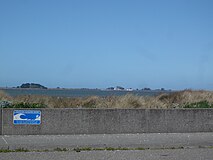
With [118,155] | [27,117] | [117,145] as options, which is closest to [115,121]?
[117,145]

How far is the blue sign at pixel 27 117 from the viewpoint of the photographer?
1286 cm

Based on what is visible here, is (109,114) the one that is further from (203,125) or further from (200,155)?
(200,155)

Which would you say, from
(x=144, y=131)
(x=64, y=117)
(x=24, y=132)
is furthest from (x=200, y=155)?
(x=24, y=132)

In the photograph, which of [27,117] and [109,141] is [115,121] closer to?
[109,141]

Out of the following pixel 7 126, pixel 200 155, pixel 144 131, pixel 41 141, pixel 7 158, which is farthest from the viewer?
pixel 144 131

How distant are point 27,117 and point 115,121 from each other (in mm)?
3029

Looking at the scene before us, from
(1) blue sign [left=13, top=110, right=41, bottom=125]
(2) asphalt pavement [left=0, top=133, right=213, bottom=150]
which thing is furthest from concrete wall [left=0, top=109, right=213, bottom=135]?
(2) asphalt pavement [left=0, top=133, right=213, bottom=150]

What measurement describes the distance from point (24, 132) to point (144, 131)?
4.16 metres

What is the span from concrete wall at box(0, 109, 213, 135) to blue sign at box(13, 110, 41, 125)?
5.2 inches

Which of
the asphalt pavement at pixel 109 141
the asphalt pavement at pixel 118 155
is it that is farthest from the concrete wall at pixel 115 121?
the asphalt pavement at pixel 118 155

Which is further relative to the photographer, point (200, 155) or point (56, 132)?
point (56, 132)

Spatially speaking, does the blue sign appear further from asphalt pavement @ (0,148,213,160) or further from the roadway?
asphalt pavement @ (0,148,213,160)

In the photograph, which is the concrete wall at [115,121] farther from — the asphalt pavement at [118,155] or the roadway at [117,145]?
the asphalt pavement at [118,155]

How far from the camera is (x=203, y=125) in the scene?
1398 centimetres
